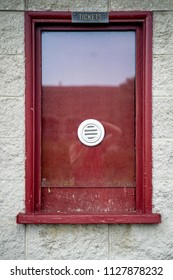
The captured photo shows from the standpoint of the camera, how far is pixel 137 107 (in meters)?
4.79

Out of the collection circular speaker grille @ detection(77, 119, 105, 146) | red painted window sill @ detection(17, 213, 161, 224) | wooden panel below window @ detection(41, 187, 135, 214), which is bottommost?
red painted window sill @ detection(17, 213, 161, 224)

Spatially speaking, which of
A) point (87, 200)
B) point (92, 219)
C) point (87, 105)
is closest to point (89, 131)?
point (87, 105)

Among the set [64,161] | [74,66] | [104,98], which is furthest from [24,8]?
[64,161]

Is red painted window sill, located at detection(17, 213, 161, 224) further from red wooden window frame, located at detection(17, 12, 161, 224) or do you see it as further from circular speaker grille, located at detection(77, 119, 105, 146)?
circular speaker grille, located at detection(77, 119, 105, 146)

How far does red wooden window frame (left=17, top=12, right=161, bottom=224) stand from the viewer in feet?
15.3

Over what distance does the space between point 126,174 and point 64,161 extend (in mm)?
602

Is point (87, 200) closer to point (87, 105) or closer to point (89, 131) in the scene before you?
point (89, 131)

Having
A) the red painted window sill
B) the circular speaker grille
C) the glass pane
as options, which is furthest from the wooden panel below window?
the circular speaker grille

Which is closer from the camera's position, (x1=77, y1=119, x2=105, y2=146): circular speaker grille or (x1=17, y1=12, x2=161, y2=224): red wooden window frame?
(x1=17, y1=12, x2=161, y2=224): red wooden window frame

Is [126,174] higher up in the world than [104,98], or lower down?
lower down

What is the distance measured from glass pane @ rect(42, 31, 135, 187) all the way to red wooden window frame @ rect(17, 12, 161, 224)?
76 millimetres

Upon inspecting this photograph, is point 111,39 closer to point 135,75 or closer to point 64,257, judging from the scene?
point 135,75

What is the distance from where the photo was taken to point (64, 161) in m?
4.85

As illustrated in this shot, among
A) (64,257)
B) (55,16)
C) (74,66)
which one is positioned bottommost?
(64,257)
